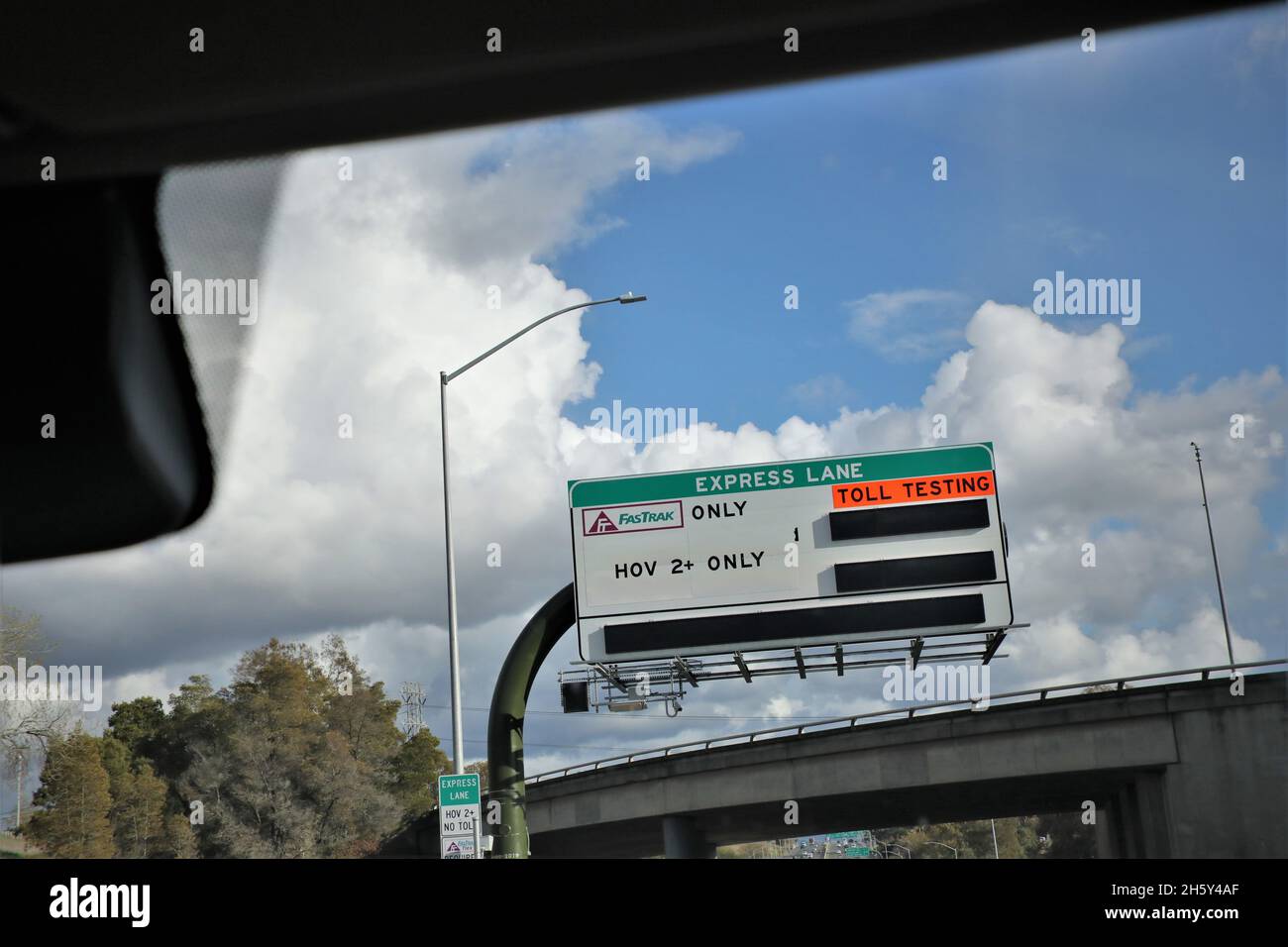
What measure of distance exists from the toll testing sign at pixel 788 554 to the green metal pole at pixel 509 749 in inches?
83.0

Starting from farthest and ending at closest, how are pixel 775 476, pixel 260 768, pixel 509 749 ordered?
pixel 260 768, pixel 775 476, pixel 509 749

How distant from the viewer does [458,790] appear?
13602 millimetres

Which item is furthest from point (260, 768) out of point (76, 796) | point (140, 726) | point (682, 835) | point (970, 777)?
point (970, 777)

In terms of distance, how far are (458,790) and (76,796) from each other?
25.5 m

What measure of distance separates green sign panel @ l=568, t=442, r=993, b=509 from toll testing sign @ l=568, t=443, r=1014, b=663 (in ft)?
0.08

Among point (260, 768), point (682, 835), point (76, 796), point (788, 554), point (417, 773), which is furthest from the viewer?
point (417, 773)

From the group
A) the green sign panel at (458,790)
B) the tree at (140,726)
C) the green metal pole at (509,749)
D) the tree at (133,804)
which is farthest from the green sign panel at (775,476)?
the tree at (140,726)

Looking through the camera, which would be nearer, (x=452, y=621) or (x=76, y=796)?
(x=452, y=621)

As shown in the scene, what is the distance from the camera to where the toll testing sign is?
64.1 ft

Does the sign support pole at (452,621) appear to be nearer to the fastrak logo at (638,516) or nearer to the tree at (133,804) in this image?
the fastrak logo at (638,516)

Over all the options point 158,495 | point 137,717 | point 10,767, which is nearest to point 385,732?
point 137,717

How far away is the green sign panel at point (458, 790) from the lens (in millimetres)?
13539

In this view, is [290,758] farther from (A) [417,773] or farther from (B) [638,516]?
(B) [638,516]
